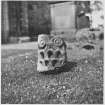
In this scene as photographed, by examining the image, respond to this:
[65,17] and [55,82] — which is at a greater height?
[65,17]

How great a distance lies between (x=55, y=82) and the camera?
5465 millimetres

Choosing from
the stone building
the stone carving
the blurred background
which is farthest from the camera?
the stone building

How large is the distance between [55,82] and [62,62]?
1.88 ft

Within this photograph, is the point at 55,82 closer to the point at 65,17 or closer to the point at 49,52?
the point at 49,52

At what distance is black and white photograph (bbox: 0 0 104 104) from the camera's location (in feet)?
16.4

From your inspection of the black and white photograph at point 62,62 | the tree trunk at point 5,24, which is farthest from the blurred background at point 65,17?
the tree trunk at point 5,24

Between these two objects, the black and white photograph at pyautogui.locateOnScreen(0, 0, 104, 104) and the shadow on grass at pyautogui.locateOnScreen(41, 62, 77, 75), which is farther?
the shadow on grass at pyautogui.locateOnScreen(41, 62, 77, 75)

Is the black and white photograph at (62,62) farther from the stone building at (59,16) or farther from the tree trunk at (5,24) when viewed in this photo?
the tree trunk at (5,24)

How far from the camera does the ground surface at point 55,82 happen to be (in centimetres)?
489

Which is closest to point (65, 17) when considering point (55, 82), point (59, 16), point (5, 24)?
point (59, 16)

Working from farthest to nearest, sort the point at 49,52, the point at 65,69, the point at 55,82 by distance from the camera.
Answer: the point at 65,69
the point at 49,52
the point at 55,82

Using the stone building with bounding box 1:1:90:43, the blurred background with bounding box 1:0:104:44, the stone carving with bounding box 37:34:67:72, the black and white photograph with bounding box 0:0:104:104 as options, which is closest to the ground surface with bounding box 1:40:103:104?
the black and white photograph with bounding box 0:0:104:104

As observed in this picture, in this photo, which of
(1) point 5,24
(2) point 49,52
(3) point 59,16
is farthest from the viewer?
(1) point 5,24

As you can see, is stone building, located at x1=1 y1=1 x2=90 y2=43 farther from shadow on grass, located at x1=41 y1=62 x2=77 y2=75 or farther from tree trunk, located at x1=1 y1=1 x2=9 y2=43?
tree trunk, located at x1=1 y1=1 x2=9 y2=43
